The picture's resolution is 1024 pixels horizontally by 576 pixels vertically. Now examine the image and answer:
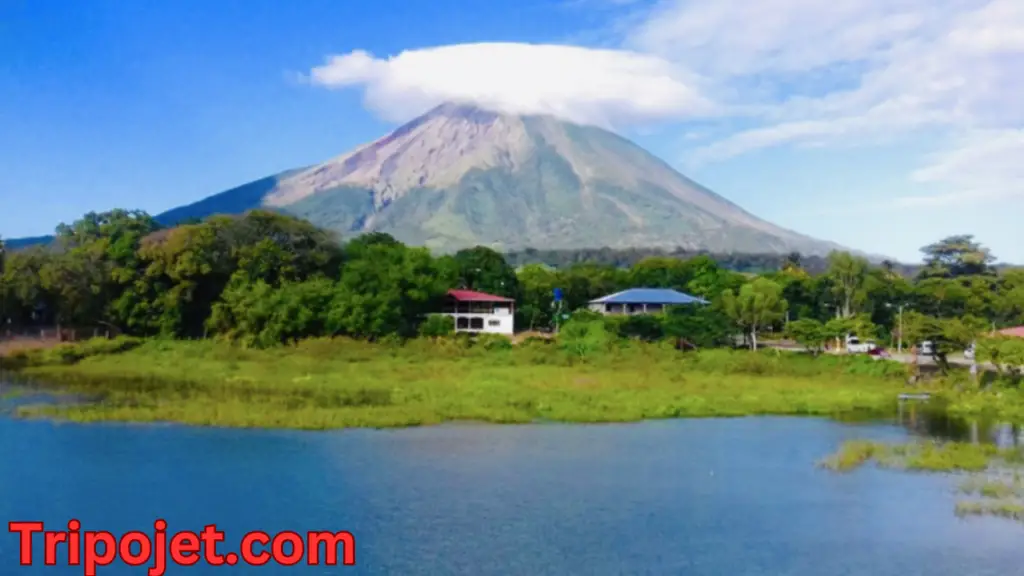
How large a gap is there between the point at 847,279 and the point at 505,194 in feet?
248

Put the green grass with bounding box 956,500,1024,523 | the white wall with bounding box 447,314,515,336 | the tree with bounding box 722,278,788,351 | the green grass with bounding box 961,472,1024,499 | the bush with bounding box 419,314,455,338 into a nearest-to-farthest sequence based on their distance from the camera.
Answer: the green grass with bounding box 956,500,1024,523
the green grass with bounding box 961,472,1024,499
the bush with bounding box 419,314,455,338
the tree with bounding box 722,278,788,351
the white wall with bounding box 447,314,515,336

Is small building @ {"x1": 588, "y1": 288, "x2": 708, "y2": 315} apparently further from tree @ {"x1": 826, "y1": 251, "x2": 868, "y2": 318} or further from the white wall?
tree @ {"x1": 826, "y1": 251, "x2": 868, "y2": 318}

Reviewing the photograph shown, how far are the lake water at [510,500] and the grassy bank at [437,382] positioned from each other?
1819 mm

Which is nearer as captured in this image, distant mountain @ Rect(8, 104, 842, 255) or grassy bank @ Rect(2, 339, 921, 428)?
grassy bank @ Rect(2, 339, 921, 428)

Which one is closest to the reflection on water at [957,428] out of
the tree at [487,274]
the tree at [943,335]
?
the tree at [943,335]

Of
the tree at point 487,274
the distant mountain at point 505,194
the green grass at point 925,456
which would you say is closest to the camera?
the green grass at point 925,456

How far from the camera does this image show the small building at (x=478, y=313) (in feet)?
119

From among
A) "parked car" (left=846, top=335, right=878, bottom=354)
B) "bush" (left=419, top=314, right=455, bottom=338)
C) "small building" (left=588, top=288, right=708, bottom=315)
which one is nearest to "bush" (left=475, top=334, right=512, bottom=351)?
"bush" (left=419, top=314, right=455, bottom=338)

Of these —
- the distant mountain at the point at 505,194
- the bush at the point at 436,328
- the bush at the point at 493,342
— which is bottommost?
the bush at the point at 493,342

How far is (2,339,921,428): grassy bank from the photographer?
18234mm

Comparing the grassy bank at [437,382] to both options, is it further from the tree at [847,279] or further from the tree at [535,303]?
the tree at [847,279]

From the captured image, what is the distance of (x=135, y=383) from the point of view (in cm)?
2273

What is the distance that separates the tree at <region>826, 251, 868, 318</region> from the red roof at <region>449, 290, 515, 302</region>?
1263 centimetres

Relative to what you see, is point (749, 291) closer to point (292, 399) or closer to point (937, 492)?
point (292, 399)
